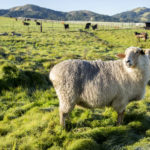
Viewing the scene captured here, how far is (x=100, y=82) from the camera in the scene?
3.98 meters

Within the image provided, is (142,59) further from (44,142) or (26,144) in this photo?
(26,144)

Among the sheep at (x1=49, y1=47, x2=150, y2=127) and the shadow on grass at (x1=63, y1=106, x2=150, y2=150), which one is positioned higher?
the sheep at (x1=49, y1=47, x2=150, y2=127)

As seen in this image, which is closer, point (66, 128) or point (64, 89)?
point (64, 89)

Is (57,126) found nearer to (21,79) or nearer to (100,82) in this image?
(100,82)

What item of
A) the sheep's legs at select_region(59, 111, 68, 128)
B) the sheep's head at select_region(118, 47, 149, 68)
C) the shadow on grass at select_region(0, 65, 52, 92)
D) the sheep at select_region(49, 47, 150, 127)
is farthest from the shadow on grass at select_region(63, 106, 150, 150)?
the shadow on grass at select_region(0, 65, 52, 92)

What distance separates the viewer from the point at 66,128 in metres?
4.17

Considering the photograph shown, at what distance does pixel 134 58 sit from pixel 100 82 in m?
1.00

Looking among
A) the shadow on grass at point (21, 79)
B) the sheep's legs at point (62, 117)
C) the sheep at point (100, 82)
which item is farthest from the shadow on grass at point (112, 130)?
the shadow on grass at point (21, 79)

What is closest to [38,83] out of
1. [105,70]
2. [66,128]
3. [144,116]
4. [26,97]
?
[26,97]

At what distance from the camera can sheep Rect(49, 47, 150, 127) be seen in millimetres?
3916

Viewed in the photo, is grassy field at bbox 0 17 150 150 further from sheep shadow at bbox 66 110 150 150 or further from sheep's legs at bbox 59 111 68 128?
sheep's legs at bbox 59 111 68 128

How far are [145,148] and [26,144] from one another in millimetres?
2410

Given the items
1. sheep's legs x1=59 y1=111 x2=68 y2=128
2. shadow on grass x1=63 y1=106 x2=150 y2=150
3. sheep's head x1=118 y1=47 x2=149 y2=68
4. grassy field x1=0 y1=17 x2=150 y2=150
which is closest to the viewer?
grassy field x1=0 y1=17 x2=150 y2=150

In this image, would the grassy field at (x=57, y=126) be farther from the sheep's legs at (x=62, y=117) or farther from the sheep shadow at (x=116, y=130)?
the sheep's legs at (x=62, y=117)
